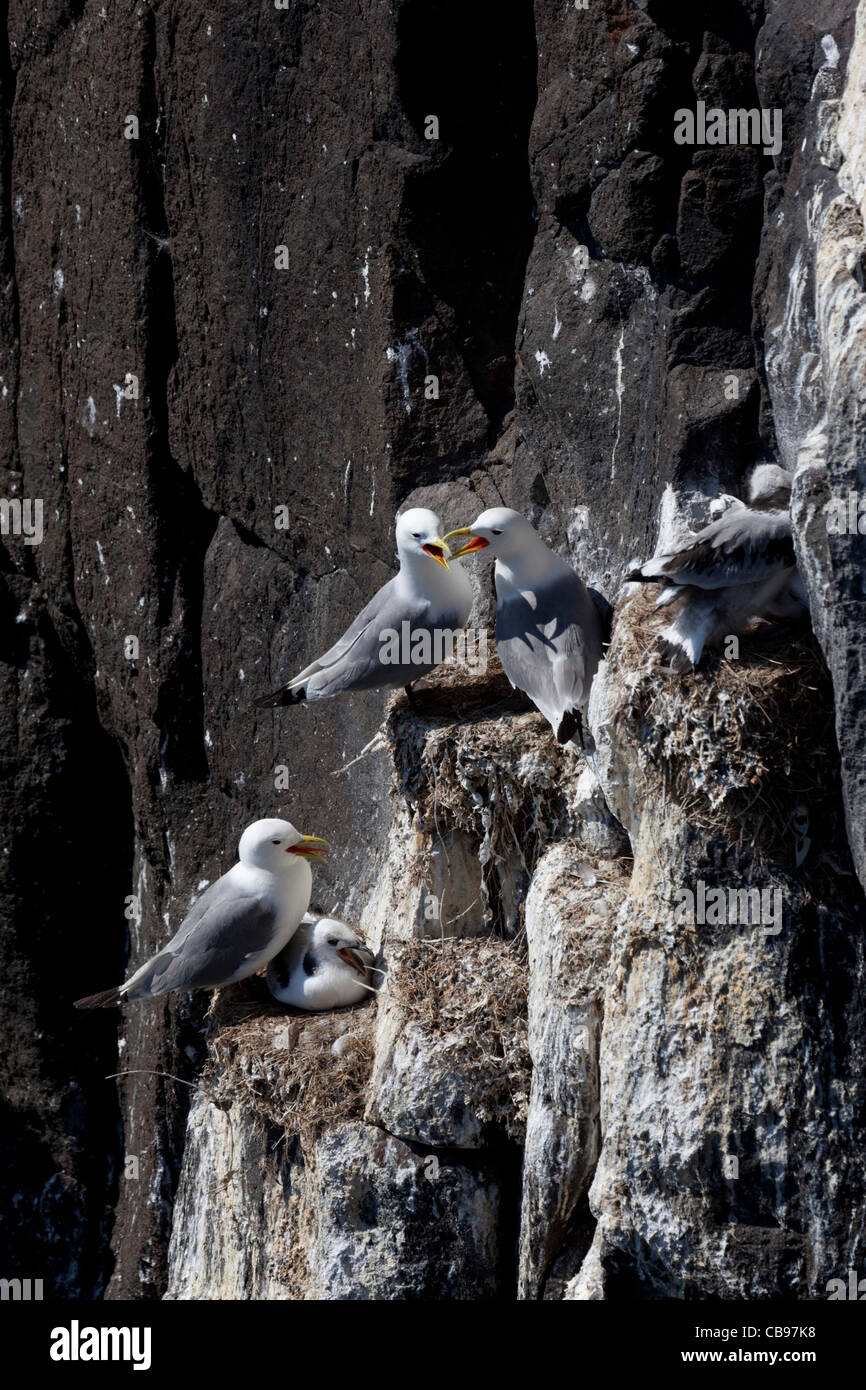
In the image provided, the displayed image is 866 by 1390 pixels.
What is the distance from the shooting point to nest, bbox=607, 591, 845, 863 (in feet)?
12.4

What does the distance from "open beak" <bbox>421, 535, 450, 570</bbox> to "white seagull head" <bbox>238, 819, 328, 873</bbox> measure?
1.11m

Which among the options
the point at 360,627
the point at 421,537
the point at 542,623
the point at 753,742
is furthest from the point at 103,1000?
the point at 753,742

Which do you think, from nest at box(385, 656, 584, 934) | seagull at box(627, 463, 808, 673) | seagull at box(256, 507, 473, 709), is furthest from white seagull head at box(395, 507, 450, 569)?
seagull at box(627, 463, 808, 673)

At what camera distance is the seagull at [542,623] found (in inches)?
177

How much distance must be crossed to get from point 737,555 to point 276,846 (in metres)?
2.25

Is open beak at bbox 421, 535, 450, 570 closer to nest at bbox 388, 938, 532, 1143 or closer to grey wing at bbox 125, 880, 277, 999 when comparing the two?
nest at bbox 388, 938, 532, 1143

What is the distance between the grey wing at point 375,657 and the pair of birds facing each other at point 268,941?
551 millimetres

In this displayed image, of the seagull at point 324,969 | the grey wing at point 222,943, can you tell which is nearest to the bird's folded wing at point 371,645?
the grey wing at point 222,943

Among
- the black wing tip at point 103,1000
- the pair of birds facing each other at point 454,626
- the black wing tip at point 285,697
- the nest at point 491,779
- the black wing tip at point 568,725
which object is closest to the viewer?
the pair of birds facing each other at point 454,626

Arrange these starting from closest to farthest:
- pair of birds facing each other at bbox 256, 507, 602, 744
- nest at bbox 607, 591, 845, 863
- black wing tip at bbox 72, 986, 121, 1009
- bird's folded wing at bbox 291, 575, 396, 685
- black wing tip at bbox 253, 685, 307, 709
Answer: nest at bbox 607, 591, 845, 863, pair of birds facing each other at bbox 256, 507, 602, 744, bird's folded wing at bbox 291, 575, 396, 685, black wing tip at bbox 253, 685, 307, 709, black wing tip at bbox 72, 986, 121, 1009

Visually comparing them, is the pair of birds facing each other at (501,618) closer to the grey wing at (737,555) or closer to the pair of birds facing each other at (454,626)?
the pair of birds facing each other at (454,626)

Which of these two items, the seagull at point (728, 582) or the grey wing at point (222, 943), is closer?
the seagull at point (728, 582)

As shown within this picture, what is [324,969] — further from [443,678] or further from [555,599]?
[555,599]

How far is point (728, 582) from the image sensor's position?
3.84 metres
